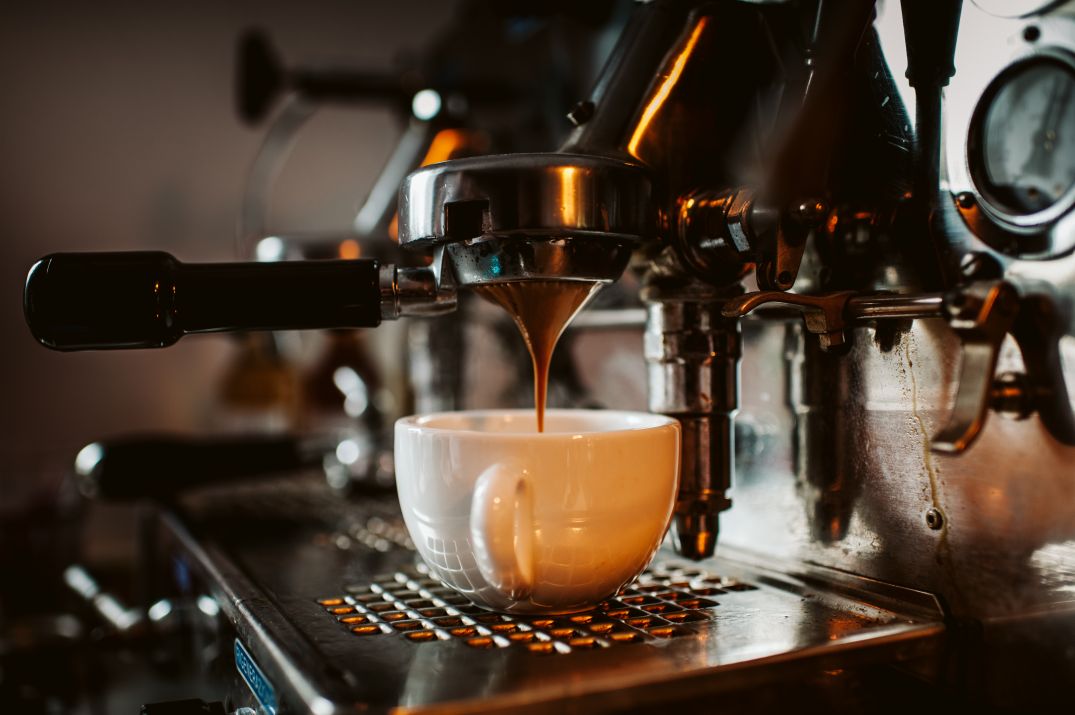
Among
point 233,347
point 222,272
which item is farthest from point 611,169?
point 233,347

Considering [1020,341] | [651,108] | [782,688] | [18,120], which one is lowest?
[782,688]

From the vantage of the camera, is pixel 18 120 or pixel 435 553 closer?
pixel 435 553

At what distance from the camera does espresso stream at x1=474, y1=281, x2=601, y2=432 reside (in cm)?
38

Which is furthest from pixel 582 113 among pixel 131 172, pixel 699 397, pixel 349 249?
pixel 131 172

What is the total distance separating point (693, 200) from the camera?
389 mm

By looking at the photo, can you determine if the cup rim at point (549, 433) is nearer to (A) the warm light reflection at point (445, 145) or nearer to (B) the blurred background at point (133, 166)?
(A) the warm light reflection at point (445, 145)

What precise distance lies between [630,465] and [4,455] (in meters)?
1.00

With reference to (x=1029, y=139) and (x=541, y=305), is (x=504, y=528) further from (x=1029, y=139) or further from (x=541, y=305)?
(x=1029, y=139)

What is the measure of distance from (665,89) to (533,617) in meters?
0.23

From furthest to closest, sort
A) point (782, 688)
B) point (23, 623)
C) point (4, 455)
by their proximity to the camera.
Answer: point (4, 455), point (23, 623), point (782, 688)

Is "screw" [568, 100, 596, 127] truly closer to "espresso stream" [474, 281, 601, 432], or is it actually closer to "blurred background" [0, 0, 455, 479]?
"espresso stream" [474, 281, 601, 432]

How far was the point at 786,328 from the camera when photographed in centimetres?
45

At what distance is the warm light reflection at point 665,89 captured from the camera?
402mm

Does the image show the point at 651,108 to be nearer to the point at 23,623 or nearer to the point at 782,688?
the point at 782,688
